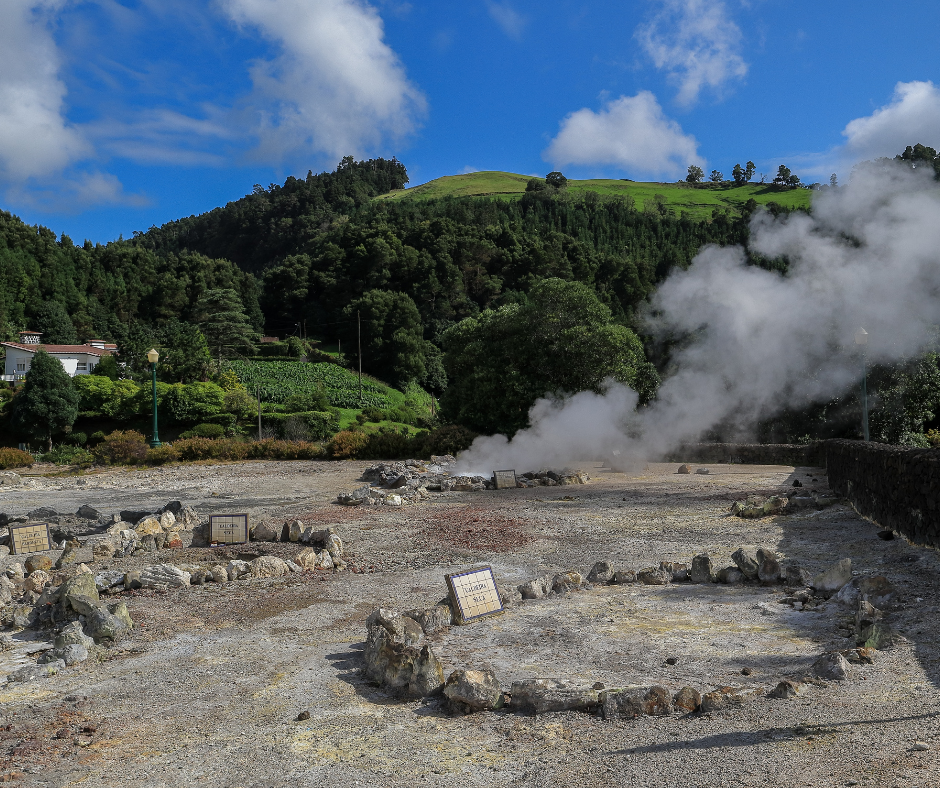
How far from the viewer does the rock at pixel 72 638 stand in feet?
25.6

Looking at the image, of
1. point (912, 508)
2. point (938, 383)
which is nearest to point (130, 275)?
point (938, 383)

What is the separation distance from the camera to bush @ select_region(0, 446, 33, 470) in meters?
33.7

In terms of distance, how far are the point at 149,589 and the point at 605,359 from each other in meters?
23.3

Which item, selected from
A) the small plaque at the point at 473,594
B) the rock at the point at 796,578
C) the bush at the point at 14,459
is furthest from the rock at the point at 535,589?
the bush at the point at 14,459

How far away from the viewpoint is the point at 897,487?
12523mm

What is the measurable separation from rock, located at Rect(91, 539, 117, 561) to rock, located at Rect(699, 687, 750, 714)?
11.0 m

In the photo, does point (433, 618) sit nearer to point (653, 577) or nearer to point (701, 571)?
point (653, 577)

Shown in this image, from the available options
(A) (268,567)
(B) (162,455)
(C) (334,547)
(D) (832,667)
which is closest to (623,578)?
(D) (832,667)

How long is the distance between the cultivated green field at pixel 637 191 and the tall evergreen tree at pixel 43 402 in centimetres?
8930

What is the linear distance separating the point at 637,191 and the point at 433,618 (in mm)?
151691

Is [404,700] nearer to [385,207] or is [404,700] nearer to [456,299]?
[456,299]

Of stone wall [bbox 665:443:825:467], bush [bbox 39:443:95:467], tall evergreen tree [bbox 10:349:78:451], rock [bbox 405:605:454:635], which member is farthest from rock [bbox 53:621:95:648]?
tall evergreen tree [bbox 10:349:78:451]

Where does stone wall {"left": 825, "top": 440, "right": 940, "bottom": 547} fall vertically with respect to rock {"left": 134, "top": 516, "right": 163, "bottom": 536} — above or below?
above

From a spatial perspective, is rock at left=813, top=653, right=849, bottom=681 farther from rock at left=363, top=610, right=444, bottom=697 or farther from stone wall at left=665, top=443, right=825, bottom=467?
stone wall at left=665, top=443, right=825, bottom=467
